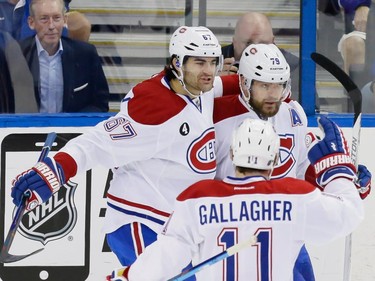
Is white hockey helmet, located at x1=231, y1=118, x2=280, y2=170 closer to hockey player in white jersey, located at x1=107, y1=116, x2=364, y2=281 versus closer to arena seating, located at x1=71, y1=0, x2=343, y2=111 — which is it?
hockey player in white jersey, located at x1=107, y1=116, x2=364, y2=281

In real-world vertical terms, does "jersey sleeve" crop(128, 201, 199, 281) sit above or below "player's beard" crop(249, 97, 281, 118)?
below

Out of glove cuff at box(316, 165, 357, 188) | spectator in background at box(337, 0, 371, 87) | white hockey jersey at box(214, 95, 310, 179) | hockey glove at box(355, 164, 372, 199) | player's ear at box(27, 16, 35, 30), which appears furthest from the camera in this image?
spectator in background at box(337, 0, 371, 87)

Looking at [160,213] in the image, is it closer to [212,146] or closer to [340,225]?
[212,146]

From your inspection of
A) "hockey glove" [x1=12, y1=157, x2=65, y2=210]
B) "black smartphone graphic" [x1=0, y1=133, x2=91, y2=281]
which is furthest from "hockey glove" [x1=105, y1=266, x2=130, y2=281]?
"black smartphone graphic" [x1=0, y1=133, x2=91, y2=281]

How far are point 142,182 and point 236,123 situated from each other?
42cm

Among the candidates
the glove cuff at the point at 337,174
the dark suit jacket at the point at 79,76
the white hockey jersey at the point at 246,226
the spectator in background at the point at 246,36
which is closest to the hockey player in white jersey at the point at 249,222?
the white hockey jersey at the point at 246,226

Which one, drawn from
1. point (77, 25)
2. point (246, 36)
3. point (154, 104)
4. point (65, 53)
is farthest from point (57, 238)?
point (246, 36)

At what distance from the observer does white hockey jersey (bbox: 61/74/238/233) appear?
4590 mm

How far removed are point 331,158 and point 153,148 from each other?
2.87 feet

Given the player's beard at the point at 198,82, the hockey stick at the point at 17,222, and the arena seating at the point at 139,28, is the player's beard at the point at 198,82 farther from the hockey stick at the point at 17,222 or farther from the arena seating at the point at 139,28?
the arena seating at the point at 139,28

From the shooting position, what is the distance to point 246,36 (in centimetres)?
541

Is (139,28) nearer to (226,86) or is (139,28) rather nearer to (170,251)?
(226,86)

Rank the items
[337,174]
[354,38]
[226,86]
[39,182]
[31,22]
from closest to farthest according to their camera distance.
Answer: [337,174] → [39,182] → [226,86] → [31,22] → [354,38]

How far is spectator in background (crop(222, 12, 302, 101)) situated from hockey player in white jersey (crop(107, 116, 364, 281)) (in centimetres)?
165
